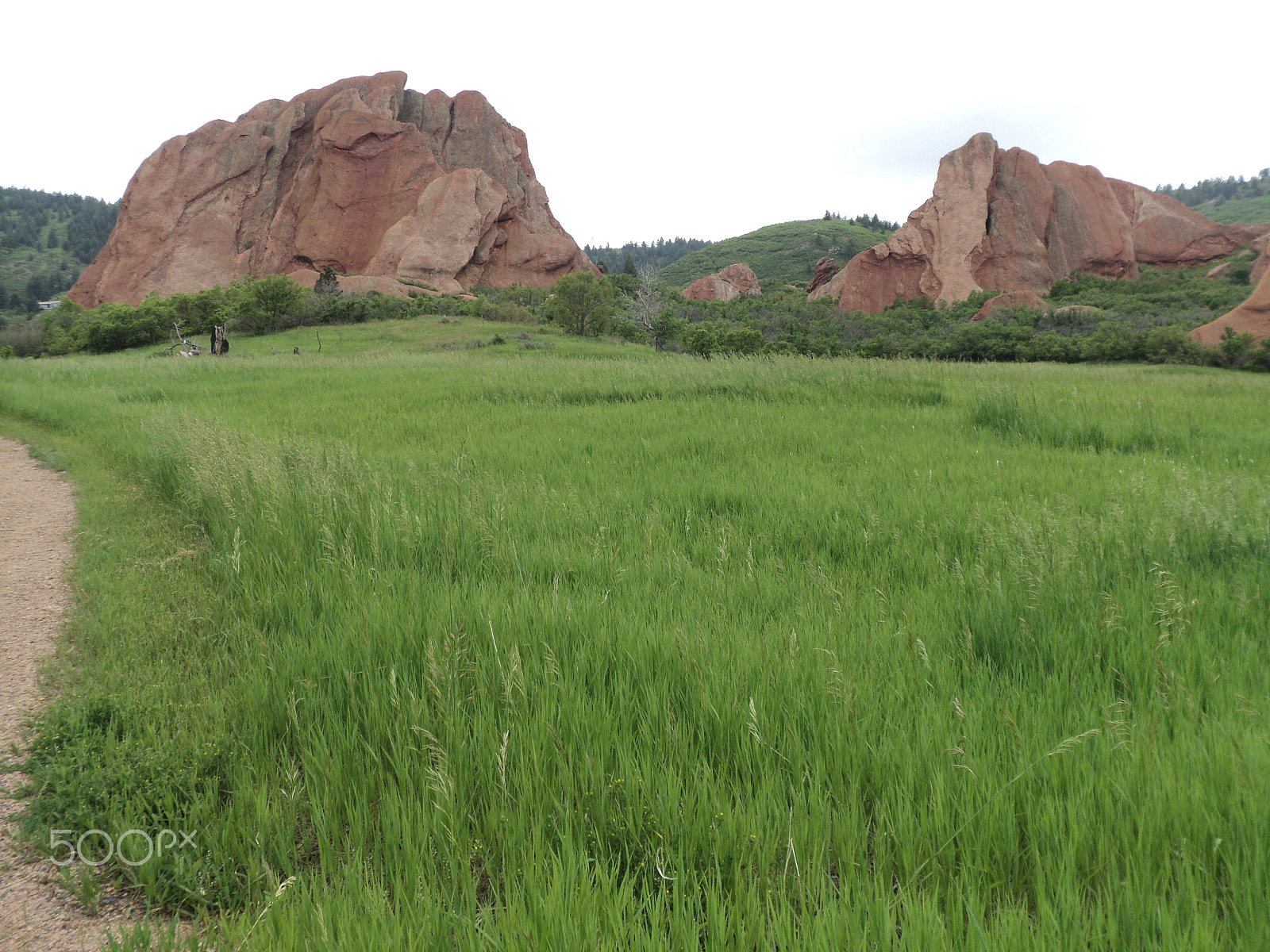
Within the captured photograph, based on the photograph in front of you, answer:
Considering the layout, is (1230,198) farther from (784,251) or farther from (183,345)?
(183,345)

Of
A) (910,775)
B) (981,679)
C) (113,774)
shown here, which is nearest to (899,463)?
(981,679)

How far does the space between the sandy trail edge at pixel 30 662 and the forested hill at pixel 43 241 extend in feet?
441

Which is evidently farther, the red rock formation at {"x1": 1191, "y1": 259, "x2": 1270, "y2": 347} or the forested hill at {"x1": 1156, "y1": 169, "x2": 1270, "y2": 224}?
the forested hill at {"x1": 1156, "y1": 169, "x2": 1270, "y2": 224}

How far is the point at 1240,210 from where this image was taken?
11794 cm

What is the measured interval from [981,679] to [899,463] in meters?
4.11

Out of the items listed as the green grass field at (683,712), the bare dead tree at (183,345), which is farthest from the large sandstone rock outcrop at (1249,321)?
the bare dead tree at (183,345)

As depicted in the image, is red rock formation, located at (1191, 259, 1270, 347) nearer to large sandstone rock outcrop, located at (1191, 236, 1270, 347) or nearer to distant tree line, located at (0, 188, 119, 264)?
large sandstone rock outcrop, located at (1191, 236, 1270, 347)

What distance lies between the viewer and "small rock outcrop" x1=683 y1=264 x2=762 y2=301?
91.0 m

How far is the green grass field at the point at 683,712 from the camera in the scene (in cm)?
154

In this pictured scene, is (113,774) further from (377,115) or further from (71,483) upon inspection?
(377,115)

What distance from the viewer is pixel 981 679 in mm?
2369

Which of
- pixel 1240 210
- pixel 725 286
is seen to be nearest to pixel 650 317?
pixel 725 286

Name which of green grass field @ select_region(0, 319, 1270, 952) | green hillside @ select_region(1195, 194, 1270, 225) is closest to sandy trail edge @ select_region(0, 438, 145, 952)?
green grass field @ select_region(0, 319, 1270, 952)

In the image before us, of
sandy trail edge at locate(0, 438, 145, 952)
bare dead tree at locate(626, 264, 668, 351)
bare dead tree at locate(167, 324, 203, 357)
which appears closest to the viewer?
sandy trail edge at locate(0, 438, 145, 952)
